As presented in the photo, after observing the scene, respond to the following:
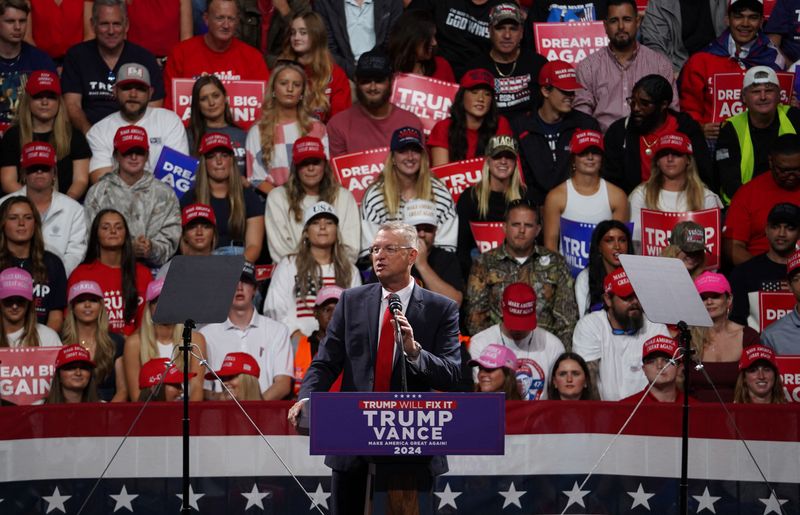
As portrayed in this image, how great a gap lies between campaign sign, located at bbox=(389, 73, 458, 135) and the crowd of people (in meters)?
0.20

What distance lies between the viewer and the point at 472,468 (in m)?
8.20

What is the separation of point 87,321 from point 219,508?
2398mm

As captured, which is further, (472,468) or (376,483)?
(472,468)

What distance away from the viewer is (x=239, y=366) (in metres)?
9.30

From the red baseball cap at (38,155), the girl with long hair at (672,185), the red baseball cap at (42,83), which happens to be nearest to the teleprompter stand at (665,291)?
the girl with long hair at (672,185)

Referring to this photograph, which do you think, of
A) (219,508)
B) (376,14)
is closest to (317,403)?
(219,508)

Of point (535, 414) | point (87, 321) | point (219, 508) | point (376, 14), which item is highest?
point (376, 14)

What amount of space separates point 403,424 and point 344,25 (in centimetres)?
817

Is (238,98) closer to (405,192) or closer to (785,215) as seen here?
(405,192)

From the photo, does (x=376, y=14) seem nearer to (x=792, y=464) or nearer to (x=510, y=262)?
(x=510, y=262)

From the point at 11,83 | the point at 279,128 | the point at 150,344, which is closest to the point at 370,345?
the point at 150,344

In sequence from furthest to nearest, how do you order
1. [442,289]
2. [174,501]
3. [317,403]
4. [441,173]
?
[441,173] → [442,289] → [174,501] → [317,403]

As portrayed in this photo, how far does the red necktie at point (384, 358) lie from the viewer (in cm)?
630

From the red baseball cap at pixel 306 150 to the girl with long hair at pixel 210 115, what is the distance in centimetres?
87
